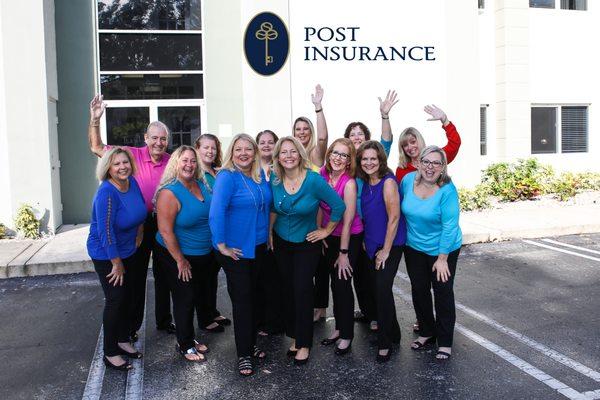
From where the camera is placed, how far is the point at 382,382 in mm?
4434

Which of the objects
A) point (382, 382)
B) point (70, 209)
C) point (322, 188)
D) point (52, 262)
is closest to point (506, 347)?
point (382, 382)

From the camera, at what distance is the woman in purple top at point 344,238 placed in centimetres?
489

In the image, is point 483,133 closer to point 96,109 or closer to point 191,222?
point 96,109

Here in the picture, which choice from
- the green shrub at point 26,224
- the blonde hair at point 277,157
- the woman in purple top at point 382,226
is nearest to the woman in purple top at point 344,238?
the woman in purple top at point 382,226

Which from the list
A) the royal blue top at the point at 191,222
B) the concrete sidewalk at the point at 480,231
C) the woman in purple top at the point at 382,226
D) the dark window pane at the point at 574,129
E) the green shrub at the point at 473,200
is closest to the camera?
the royal blue top at the point at 191,222

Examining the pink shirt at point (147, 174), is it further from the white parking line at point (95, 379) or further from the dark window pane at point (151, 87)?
the dark window pane at point (151, 87)

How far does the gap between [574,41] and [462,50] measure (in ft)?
14.2

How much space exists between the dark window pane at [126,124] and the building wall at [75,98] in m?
0.46

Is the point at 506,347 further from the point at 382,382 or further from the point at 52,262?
the point at 52,262

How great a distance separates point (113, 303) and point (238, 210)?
1.24 meters

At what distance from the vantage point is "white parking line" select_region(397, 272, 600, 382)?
14.8 ft

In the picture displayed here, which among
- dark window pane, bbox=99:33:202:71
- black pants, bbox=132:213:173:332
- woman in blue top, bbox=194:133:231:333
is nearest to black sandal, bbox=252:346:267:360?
woman in blue top, bbox=194:133:231:333

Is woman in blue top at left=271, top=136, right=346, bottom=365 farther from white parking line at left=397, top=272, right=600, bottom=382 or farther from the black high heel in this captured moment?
white parking line at left=397, top=272, right=600, bottom=382

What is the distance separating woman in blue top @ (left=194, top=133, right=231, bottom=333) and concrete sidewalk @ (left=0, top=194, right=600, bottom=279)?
129 inches
